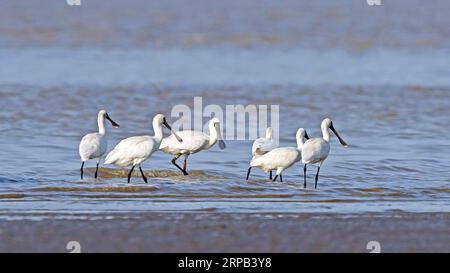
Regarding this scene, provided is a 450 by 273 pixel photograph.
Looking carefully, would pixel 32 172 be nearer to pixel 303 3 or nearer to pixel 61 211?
pixel 61 211

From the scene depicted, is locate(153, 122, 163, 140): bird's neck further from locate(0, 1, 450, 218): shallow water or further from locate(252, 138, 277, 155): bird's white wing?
locate(252, 138, 277, 155): bird's white wing

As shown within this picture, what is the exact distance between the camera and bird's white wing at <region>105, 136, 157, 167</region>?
13.1 meters

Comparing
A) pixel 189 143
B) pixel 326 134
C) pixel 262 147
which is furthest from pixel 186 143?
pixel 326 134

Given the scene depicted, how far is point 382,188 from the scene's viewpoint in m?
12.5

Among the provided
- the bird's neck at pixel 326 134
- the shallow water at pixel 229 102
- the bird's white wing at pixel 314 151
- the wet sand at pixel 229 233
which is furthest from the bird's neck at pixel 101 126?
the wet sand at pixel 229 233

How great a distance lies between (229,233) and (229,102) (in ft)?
34.5

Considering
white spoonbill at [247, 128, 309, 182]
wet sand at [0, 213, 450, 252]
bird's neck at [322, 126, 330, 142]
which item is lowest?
wet sand at [0, 213, 450, 252]

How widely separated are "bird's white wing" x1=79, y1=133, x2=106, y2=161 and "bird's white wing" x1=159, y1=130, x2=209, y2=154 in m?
0.93

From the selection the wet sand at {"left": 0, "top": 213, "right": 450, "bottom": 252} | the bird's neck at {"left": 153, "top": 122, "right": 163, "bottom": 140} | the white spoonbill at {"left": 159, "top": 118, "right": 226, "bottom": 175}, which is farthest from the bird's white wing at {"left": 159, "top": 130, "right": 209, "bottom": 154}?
the wet sand at {"left": 0, "top": 213, "right": 450, "bottom": 252}

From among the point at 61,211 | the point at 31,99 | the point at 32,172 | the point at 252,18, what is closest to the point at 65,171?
the point at 32,172

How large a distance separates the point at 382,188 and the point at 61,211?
12.0 feet

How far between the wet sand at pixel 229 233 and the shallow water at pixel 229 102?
0.54 m

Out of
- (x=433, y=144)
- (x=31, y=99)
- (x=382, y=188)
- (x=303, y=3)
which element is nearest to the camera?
(x=382, y=188)

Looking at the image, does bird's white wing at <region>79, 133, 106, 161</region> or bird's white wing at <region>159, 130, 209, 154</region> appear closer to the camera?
bird's white wing at <region>79, 133, 106, 161</region>
